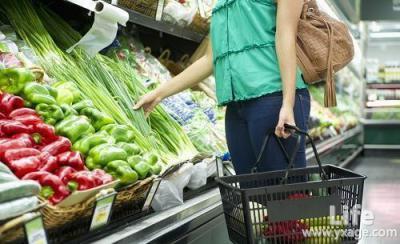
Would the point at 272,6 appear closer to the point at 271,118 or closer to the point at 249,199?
the point at 271,118

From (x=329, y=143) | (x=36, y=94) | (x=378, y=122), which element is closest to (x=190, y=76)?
(x=36, y=94)

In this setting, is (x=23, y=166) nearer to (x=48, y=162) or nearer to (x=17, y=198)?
(x=48, y=162)

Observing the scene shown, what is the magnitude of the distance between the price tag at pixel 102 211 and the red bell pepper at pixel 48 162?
175mm

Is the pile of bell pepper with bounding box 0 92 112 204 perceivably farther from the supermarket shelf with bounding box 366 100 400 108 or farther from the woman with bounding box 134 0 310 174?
the supermarket shelf with bounding box 366 100 400 108

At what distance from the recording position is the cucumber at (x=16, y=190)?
1.24 metres

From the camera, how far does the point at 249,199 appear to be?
1.57 m

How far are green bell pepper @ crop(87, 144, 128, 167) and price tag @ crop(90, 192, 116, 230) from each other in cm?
18

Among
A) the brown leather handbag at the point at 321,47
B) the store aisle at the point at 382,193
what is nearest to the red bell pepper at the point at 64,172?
the brown leather handbag at the point at 321,47

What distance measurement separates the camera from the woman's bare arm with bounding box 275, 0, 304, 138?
1883mm

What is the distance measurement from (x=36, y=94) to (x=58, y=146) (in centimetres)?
Answer: 28

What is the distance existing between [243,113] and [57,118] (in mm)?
687

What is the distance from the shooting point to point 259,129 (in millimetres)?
1961

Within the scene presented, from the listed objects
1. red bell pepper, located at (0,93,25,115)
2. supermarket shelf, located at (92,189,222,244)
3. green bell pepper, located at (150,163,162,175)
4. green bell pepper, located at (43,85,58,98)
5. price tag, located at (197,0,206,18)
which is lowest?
supermarket shelf, located at (92,189,222,244)

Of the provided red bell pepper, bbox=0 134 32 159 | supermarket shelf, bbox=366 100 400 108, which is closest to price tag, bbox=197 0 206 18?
red bell pepper, bbox=0 134 32 159
